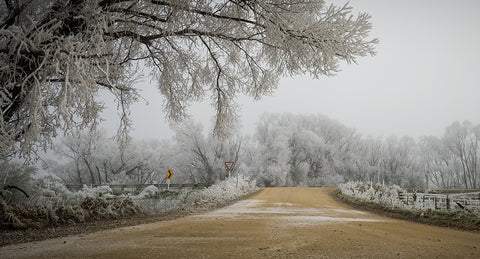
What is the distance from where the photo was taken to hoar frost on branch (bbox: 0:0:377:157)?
477cm

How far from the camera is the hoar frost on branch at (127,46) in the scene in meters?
4.77

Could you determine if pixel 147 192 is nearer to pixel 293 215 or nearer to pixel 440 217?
pixel 293 215

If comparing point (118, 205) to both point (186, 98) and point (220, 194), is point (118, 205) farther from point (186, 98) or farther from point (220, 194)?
point (220, 194)

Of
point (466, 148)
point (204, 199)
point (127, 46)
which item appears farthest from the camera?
point (466, 148)

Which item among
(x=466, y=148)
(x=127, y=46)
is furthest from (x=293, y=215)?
(x=466, y=148)

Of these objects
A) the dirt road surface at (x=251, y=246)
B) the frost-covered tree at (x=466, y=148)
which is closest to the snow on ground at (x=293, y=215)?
the dirt road surface at (x=251, y=246)

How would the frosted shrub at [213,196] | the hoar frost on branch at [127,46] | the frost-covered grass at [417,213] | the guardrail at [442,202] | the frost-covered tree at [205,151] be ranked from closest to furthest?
the hoar frost on branch at [127,46], the frost-covered grass at [417,213], the guardrail at [442,202], the frosted shrub at [213,196], the frost-covered tree at [205,151]

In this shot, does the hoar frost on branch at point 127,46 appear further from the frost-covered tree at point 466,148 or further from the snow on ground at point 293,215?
the frost-covered tree at point 466,148

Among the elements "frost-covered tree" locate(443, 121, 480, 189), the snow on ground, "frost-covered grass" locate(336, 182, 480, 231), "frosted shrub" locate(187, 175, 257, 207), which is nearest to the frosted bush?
"frosted shrub" locate(187, 175, 257, 207)

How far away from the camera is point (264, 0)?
555 cm

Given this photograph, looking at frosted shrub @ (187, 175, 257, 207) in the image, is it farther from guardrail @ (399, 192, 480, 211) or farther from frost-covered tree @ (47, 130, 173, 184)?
frost-covered tree @ (47, 130, 173, 184)

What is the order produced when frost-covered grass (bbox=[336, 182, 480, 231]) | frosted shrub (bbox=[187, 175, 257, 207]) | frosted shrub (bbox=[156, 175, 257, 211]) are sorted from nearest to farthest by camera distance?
1. frost-covered grass (bbox=[336, 182, 480, 231])
2. frosted shrub (bbox=[156, 175, 257, 211])
3. frosted shrub (bbox=[187, 175, 257, 207])

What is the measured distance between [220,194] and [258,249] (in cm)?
1096

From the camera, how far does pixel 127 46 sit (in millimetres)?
8219
